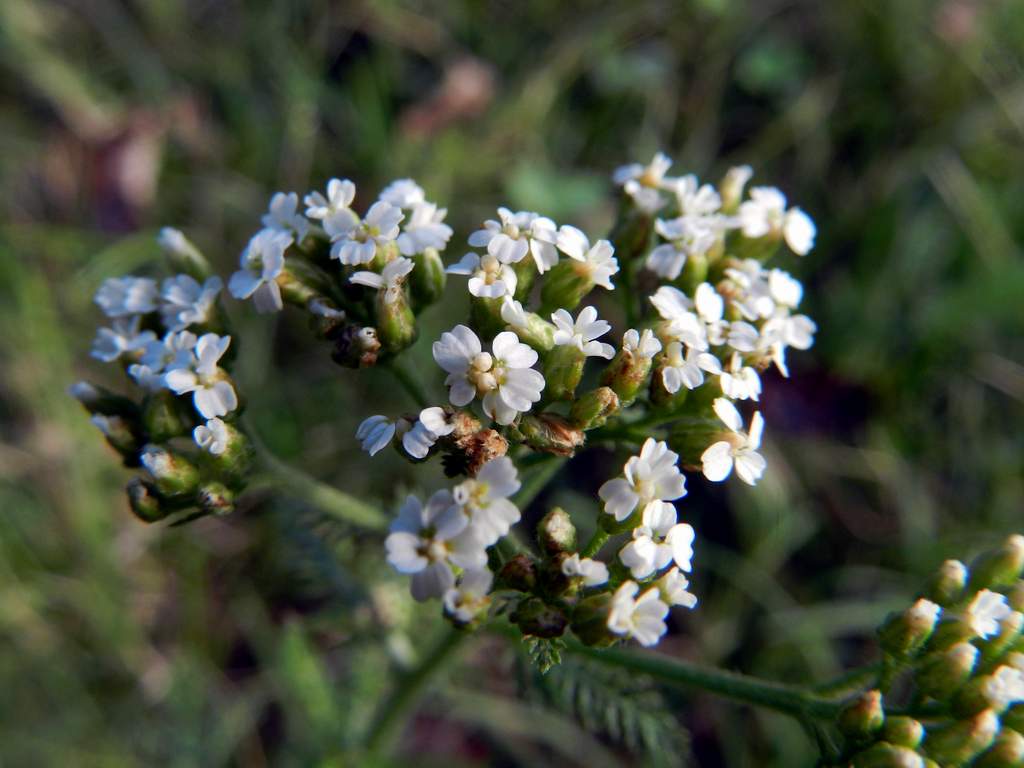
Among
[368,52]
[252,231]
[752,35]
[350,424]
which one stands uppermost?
[752,35]

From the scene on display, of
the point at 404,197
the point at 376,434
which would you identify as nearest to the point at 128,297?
the point at 404,197

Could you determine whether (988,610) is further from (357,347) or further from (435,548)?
(357,347)

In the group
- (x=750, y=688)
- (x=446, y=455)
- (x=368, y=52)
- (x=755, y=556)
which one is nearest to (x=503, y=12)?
(x=368, y=52)

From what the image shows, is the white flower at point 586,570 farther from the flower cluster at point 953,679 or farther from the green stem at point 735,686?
the flower cluster at point 953,679

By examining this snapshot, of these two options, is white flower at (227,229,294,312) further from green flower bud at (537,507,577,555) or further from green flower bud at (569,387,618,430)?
green flower bud at (537,507,577,555)

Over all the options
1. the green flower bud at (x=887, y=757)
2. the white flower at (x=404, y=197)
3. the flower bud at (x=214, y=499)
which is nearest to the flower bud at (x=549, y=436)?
the white flower at (x=404, y=197)

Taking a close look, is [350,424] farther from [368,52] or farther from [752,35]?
[752,35]
